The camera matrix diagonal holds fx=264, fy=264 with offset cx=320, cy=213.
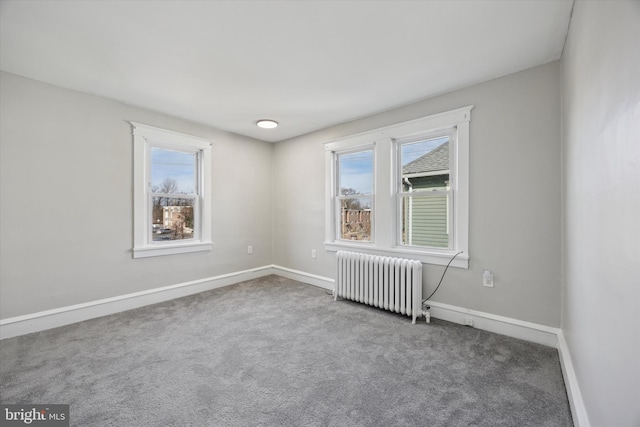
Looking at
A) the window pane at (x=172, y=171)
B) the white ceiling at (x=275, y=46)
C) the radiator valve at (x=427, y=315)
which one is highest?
the white ceiling at (x=275, y=46)

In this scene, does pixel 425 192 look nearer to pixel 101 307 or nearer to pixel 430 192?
pixel 430 192

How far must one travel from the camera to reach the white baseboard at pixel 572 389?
4.60 ft

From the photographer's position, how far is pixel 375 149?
3.54m

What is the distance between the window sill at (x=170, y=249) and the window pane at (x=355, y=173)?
2.23 meters

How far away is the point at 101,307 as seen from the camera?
302 centimetres

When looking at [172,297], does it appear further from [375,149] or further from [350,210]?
[375,149]

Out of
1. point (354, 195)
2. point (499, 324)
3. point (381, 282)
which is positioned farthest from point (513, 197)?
point (354, 195)

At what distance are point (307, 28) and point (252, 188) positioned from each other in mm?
3049

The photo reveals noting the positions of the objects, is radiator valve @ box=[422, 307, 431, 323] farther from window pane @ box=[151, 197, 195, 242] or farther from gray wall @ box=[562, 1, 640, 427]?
window pane @ box=[151, 197, 195, 242]

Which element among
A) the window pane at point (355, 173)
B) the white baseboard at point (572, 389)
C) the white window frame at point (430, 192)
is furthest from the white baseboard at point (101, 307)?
the white baseboard at point (572, 389)

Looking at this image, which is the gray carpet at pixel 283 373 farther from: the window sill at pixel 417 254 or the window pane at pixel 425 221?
the window pane at pixel 425 221

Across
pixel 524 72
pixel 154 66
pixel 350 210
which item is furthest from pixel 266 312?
pixel 524 72

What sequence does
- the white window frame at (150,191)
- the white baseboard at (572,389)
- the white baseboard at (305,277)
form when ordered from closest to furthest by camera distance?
the white baseboard at (572,389) → the white window frame at (150,191) → the white baseboard at (305,277)

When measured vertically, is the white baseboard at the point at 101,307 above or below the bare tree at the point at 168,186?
below
